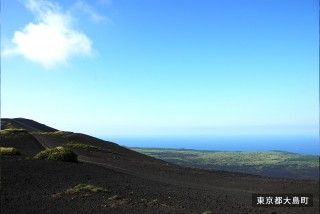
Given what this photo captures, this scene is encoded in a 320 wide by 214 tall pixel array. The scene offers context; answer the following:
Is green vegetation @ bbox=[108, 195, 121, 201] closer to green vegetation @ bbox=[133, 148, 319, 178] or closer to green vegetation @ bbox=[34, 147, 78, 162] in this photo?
green vegetation @ bbox=[34, 147, 78, 162]

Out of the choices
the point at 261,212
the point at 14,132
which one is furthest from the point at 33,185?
the point at 14,132

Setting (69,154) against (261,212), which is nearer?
(261,212)

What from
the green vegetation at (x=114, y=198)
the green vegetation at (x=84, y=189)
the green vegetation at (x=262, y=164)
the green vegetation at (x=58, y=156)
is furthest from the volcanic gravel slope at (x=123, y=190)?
the green vegetation at (x=262, y=164)

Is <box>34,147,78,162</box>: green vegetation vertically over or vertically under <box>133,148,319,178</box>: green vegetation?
under

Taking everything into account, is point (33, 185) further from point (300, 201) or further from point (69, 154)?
point (300, 201)

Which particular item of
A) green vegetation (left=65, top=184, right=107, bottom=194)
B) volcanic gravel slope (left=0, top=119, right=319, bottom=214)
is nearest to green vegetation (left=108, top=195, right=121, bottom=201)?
volcanic gravel slope (left=0, top=119, right=319, bottom=214)

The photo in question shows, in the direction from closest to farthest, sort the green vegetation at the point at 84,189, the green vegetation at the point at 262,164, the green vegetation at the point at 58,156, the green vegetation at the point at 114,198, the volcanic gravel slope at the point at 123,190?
1. the volcanic gravel slope at the point at 123,190
2. the green vegetation at the point at 114,198
3. the green vegetation at the point at 84,189
4. the green vegetation at the point at 58,156
5. the green vegetation at the point at 262,164

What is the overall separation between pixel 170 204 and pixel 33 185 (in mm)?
8257

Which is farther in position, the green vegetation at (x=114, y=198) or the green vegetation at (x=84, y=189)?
the green vegetation at (x=84, y=189)

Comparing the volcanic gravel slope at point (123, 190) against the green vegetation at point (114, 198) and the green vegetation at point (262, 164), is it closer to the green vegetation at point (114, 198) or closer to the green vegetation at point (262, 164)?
the green vegetation at point (114, 198)

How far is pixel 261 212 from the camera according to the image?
62.9 ft

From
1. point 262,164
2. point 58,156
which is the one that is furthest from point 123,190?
point 262,164

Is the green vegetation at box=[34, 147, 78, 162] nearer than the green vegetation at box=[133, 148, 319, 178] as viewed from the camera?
Yes

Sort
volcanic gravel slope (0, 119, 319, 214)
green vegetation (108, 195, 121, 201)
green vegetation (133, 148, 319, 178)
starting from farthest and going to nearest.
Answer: green vegetation (133, 148, 319, 178), green vegetation (108, 195, 121, 201), volcanic gravel slope (0, 119, 319, 214)
